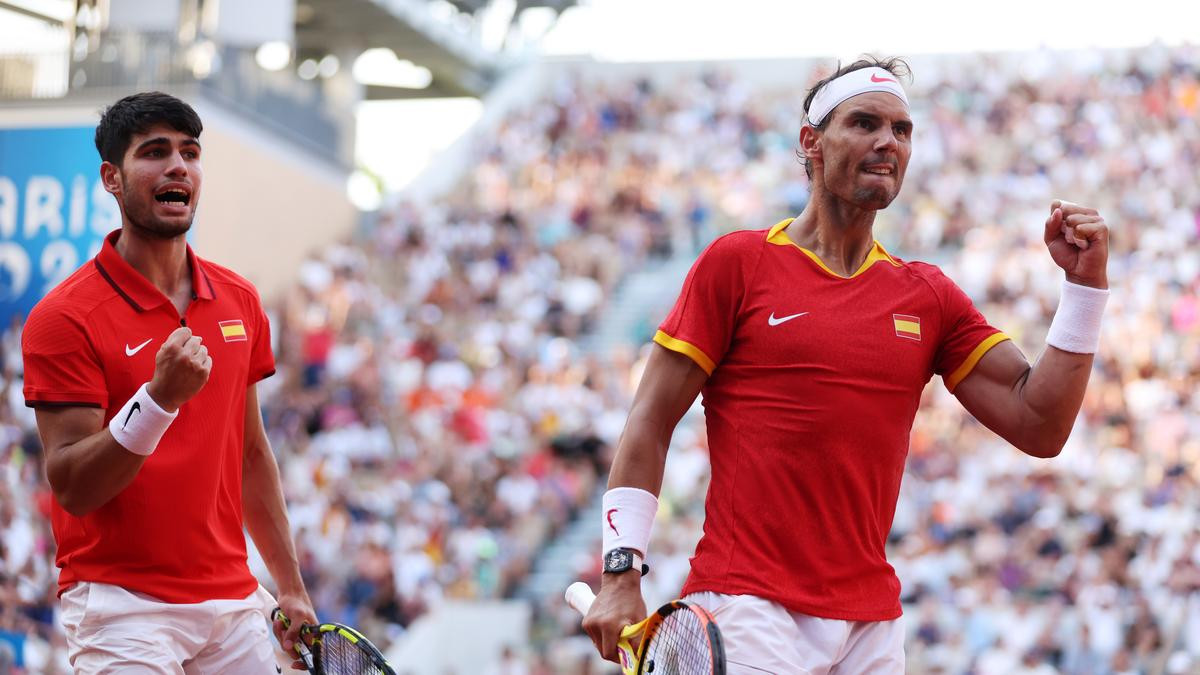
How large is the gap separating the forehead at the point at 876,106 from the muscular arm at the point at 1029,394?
704 millimetres

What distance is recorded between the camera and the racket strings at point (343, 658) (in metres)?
4.57

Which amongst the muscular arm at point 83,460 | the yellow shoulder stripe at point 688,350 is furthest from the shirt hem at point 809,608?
the muscular arm at point 83,460

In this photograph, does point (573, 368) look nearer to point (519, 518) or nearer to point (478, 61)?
point (519, 518)

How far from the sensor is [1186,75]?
2425cm

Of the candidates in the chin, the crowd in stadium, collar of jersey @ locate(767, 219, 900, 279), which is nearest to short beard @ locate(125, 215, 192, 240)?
the chin

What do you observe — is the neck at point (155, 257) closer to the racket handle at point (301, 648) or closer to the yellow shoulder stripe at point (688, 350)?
the racket handle at point (301, 648)

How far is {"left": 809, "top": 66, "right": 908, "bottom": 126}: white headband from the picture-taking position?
14.2 ft

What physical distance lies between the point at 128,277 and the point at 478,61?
99.5 ft

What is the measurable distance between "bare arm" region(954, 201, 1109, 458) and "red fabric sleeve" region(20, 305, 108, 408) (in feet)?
7.85

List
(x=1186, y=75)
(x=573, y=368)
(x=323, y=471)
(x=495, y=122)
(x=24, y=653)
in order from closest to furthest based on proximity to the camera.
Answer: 1. (x=24, y=653)
2. (x=323, y=471)
3. (x=573, y=368)
4. (x=1186, y=75)
5. (x=495, y=122)

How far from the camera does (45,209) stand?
1628cm

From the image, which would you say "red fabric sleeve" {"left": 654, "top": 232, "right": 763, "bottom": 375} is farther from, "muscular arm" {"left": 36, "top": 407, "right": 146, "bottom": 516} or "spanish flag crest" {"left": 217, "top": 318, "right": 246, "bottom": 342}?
"muscular arm" {"left": 36, "top": 407, "right": 146, "bottom": 516}

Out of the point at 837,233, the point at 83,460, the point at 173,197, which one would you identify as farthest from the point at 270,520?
the point at 837,233

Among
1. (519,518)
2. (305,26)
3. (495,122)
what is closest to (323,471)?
(519,518)
